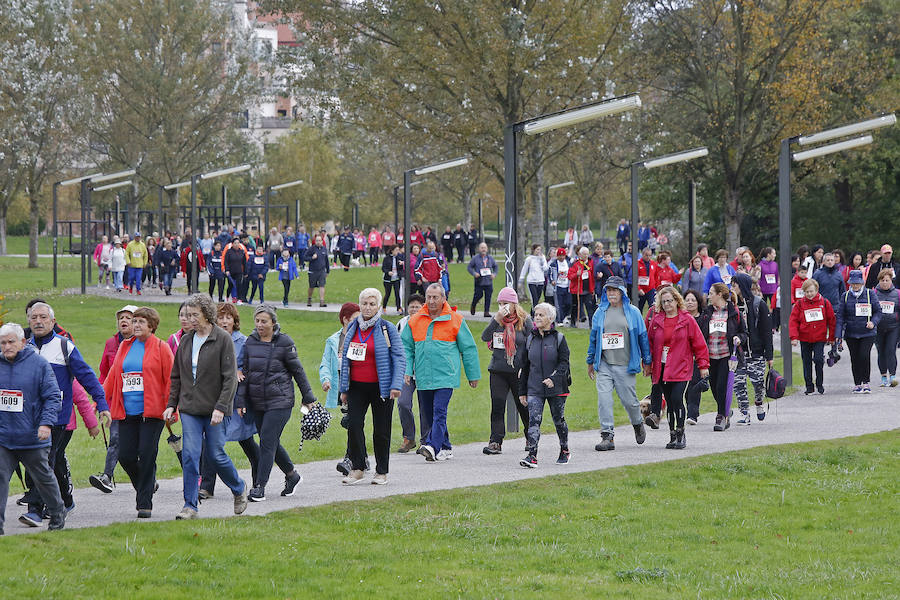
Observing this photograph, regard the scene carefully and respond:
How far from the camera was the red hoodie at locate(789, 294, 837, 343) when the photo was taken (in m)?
18.9

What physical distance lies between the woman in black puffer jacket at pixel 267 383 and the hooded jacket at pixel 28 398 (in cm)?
175

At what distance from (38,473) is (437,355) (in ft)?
15.2

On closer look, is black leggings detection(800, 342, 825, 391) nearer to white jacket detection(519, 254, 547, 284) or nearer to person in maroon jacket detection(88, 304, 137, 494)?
white jacket detection(519, 254, 547, 284)

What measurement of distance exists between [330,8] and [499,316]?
75.5 feet

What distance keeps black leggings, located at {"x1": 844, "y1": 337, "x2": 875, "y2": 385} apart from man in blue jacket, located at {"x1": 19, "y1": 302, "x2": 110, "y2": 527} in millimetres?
12115

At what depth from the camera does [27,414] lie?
963 cm

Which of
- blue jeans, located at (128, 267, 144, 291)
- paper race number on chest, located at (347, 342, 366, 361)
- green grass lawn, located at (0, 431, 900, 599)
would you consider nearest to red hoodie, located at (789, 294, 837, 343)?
green grass lawn, located at (0, 431, 900, 599)

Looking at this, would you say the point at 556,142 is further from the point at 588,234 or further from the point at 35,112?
the point at 35,112

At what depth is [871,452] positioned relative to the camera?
1366 centimetres

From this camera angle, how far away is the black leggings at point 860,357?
62.3 ft

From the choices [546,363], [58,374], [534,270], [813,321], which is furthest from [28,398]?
[534,270]

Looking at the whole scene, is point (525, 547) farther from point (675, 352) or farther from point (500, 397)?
point (675, 352)

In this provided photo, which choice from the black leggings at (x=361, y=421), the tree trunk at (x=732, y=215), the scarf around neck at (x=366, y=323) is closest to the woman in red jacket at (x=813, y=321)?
the black leggings at (x=361, y=421)

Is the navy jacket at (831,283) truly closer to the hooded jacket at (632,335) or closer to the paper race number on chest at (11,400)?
the hooded jacket at (632,335)
